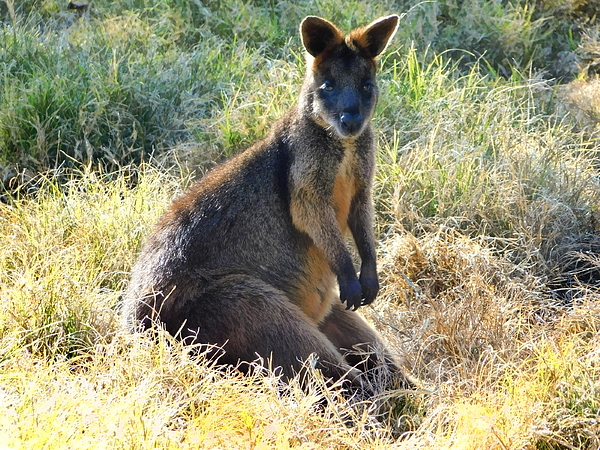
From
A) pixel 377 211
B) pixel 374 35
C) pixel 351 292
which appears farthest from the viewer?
pixel 377 211

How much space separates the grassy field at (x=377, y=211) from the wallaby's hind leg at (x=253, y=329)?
0.17 meters

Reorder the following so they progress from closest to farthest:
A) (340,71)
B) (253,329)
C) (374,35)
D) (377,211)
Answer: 1. (253,329)
2. (340,71)
3. (374,35)
4. (377,211)

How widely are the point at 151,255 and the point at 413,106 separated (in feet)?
11.0

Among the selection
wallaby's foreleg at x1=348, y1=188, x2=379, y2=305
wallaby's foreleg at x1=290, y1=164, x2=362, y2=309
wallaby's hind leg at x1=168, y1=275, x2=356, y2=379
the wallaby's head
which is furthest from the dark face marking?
wallaby's hind leg at x1=168, y1=275, x2=356, y2=379

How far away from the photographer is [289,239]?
491 cm

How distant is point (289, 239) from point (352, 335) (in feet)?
2.25

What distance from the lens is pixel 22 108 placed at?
23.4 ft

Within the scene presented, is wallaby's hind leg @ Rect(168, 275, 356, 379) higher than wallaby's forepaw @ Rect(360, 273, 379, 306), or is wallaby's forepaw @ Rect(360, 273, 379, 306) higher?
wallaby's hind leg @ Rect(168, 275, 356, 379)

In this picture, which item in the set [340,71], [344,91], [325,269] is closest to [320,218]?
[325,269]

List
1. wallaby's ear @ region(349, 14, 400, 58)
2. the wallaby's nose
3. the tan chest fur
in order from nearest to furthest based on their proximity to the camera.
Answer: the wallaby's nose < the tan chest fur < wallaby's ear @ region(349, 14, 400, 58)

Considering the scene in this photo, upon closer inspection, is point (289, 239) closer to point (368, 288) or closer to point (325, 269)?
point (325, 269)

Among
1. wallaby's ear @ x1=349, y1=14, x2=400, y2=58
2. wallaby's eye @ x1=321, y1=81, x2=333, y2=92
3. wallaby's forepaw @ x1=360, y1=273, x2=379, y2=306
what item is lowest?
wallaby's forepaw @ x1=360, y1=273, x2=379, y2=306

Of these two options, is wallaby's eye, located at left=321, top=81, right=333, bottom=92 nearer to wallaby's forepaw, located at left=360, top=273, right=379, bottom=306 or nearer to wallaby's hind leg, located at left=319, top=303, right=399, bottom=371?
wallaby's forepaw, located at left=360, top=273, right=379, bottom=306

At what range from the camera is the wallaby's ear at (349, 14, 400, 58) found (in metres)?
5.08
